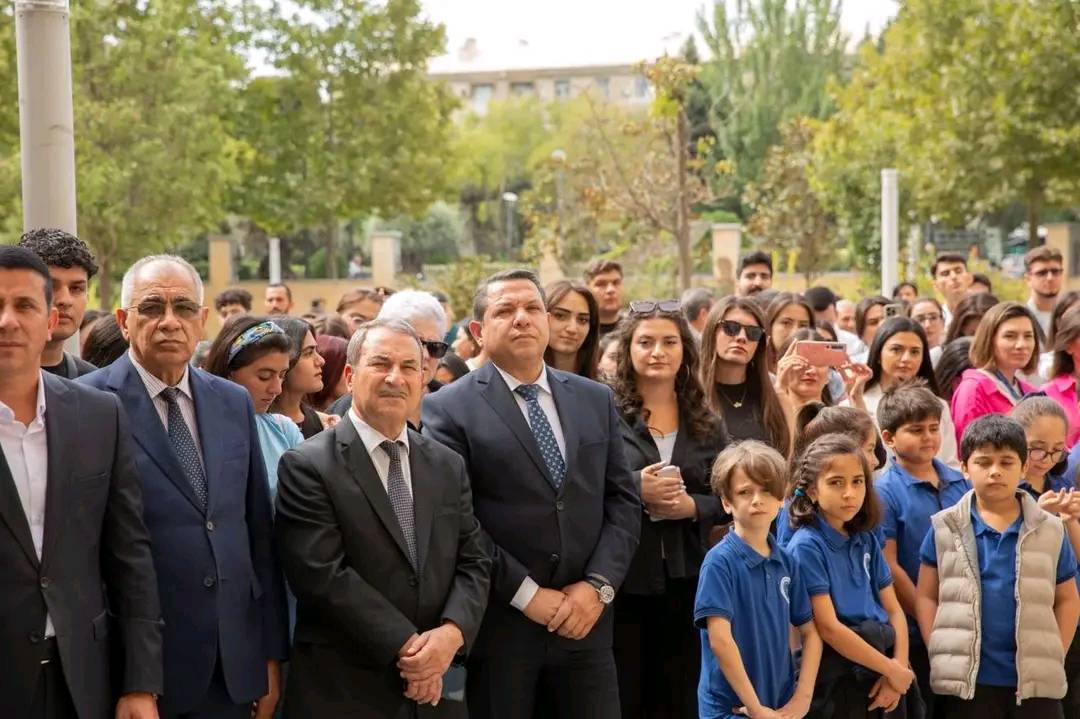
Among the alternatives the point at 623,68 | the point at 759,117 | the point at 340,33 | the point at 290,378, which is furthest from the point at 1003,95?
the point at 623,68

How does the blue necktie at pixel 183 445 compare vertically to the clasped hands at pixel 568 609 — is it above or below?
above

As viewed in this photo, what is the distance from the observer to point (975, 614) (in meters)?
5.92

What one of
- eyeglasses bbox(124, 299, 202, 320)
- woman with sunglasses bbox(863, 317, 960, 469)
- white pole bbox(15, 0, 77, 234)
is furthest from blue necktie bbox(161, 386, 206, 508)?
woman with sunglasses bbox(863, 317, 960, 469)

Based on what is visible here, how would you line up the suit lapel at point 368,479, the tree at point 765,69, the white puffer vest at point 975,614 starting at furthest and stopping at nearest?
1. the tree at point 765,69
2. the white puffer vest at point 975,614
3. the suit lapel at point 368,479

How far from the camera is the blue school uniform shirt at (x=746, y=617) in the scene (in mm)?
5410

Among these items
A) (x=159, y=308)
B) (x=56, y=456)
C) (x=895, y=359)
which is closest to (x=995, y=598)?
(x=895, y=359)

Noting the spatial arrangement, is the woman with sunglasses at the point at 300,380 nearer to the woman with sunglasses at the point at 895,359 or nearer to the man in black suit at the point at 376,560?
the man in black suit at the point at 376,560

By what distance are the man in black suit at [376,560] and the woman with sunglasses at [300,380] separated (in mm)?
937

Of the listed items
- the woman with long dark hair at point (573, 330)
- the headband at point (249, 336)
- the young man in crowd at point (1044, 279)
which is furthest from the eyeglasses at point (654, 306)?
the young man in crowd at point (1044, 279)

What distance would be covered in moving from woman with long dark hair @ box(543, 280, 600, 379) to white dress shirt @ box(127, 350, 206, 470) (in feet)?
7.33

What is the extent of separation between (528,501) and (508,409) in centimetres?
36

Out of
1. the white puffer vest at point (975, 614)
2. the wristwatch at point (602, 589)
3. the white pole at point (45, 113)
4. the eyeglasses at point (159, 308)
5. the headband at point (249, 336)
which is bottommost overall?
the white puffer vest at point (975, 614)

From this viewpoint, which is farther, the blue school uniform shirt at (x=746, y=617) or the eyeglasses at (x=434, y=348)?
the eyeglasses at (x=434, y=348)

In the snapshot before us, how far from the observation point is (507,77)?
93250mm
